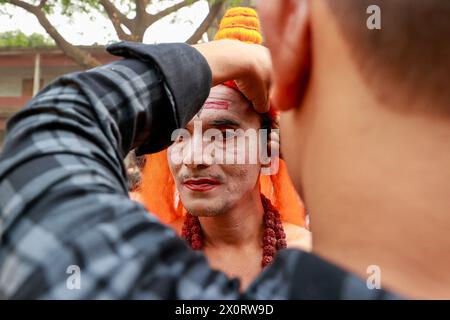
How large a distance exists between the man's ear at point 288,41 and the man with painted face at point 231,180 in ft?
6.68

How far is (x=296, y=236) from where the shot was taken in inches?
124

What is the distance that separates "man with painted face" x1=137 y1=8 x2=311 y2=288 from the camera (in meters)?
2.94

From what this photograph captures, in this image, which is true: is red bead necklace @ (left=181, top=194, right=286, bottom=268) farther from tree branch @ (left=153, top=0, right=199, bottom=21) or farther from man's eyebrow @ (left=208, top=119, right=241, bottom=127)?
tree branch @ (left=153, top=0, right=199, bottom=21)

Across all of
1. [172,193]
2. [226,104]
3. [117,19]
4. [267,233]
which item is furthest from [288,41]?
[117,19]

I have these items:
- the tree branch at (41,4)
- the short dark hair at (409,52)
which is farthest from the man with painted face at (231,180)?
the tree branch at (41,4)

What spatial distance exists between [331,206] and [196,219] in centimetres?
238

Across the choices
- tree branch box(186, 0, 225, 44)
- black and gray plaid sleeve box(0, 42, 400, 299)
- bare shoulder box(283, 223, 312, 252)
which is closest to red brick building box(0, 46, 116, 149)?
tree branch box(186, 0, 225, 44)

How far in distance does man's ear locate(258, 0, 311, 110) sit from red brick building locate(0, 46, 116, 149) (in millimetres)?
15863

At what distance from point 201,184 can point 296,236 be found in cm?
64

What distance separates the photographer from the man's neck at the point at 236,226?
3070 mm

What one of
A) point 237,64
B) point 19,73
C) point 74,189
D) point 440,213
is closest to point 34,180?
point 74,189

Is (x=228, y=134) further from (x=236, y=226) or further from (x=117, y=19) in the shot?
(x=117, y=19)

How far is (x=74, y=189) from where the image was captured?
0.81 meters
